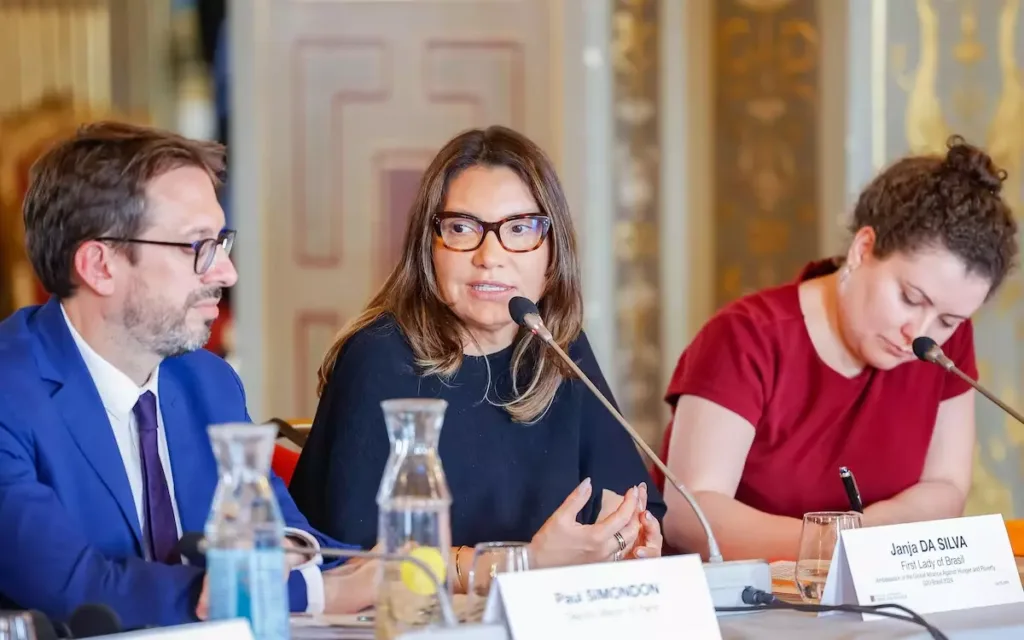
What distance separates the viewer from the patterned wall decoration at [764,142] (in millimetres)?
4023

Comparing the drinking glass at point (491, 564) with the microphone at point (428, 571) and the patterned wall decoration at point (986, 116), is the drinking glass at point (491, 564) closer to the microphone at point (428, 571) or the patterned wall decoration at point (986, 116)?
the microphone at point (428, 571)

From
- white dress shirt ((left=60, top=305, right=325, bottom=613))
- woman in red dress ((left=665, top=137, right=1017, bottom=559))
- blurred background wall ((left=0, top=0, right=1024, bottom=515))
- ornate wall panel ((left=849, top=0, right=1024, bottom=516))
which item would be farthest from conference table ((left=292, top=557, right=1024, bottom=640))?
blurred background wall ((left=0, top=0, right=1024, bottom=515))

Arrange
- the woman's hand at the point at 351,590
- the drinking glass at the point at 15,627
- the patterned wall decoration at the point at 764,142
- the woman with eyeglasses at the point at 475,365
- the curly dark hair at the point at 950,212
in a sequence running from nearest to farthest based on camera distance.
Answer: the drinking glass at the point at 15,627, the woman's hand at the point at 351,590, the woman with eyeglasses at the point at 475,365, the curly dark hair at the point at 950,212, the patterned wall decoration at the point at 764,142

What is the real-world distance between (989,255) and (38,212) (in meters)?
1.43

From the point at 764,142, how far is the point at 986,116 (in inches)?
29.9

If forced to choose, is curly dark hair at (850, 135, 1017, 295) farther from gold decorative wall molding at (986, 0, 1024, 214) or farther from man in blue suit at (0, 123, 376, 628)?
gold decorative wall molding at (986, 0, 1024, 214)

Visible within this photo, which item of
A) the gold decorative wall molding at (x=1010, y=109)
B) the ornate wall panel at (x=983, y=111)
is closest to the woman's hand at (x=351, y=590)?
the ornate wall panel at (x=983, y=111)

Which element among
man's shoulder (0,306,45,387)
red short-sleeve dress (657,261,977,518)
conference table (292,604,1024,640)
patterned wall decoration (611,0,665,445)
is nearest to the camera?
conference table (292,604,1024,640)

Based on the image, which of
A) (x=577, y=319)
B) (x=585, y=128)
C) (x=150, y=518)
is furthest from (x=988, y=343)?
(x=150, y=518)

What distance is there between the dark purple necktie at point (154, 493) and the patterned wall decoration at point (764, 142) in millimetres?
2733

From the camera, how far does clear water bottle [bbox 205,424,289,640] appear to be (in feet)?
3.66

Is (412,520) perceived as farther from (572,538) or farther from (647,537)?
(647,537)

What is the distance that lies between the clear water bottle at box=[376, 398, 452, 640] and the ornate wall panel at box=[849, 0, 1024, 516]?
2575 mm

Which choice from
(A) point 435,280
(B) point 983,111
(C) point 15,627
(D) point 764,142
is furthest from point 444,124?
(C) point 15,627
